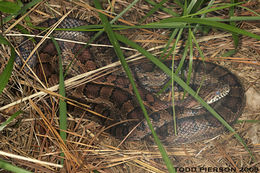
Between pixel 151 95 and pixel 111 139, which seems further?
pixel 151 95

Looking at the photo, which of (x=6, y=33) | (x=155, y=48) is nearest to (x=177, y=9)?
(x=155, y=48)

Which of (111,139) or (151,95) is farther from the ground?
(151,95)

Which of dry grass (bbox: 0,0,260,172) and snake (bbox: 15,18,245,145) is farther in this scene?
snake (bbox: 15,18,245,145)

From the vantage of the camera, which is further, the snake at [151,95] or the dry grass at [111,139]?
the snake at [151,95]
